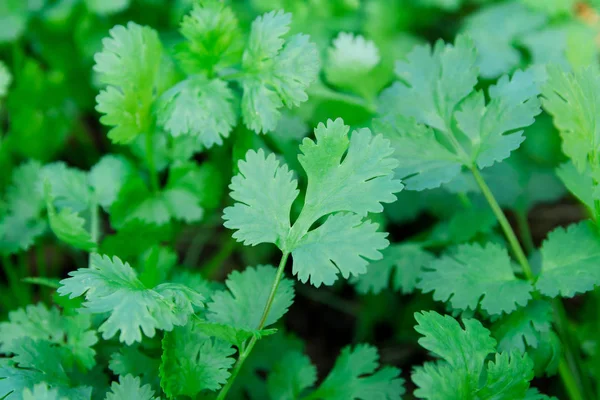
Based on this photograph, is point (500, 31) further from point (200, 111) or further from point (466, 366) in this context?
point (466, 366)

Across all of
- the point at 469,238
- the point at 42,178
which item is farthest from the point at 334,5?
the point at 42,178

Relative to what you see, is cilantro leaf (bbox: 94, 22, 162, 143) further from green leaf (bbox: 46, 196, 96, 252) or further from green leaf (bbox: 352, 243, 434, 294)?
green leaf (bbox: 352, 243, 434, 294)

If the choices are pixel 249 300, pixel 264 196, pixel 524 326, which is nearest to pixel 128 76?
pixel 264 196

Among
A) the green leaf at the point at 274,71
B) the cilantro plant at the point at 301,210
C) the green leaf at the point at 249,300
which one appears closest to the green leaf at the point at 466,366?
the cilantro plant at the point at 301,210

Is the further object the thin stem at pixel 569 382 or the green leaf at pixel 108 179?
the green leaf at pixel 108 179

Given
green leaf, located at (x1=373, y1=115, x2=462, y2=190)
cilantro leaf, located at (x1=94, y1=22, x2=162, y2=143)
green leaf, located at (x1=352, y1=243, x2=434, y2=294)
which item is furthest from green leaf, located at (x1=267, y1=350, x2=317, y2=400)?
cilantro leaf, located at (x1=94, y1=22, x2=162, y2=143)

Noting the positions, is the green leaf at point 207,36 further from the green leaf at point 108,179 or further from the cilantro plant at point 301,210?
the green leaf at point 108,179
